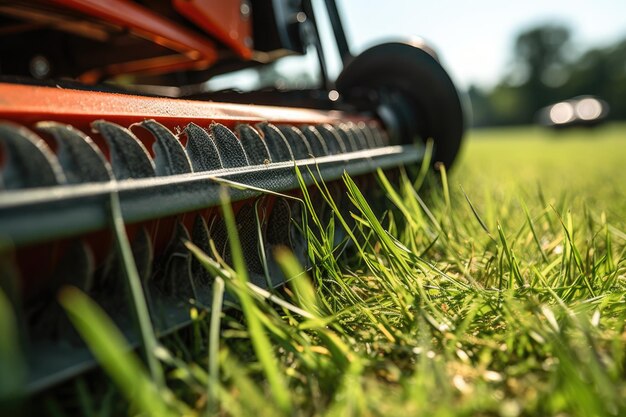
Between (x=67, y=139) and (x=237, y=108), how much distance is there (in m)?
0.55

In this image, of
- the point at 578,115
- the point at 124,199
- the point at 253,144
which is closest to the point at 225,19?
the point at 253,144

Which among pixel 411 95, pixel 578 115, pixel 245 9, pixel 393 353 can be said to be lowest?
pixel 578 115

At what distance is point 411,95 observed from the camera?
2.37 meters

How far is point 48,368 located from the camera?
1.95 feet

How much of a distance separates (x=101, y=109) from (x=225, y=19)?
1.55m

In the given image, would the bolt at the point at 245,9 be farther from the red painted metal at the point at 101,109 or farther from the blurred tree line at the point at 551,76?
the blurred tree line at the point at 551,76

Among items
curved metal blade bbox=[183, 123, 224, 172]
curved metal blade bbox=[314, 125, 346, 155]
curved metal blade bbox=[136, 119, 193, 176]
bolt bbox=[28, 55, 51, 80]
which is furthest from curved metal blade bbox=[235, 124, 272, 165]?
bolt bbox=[28, 55, 51, 80]

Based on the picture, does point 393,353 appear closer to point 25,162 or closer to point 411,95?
point 25,162

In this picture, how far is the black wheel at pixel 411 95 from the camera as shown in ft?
7.43

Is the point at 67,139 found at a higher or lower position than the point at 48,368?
higher

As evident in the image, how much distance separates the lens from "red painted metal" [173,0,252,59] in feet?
6.55

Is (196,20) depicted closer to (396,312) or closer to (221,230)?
(221,230)

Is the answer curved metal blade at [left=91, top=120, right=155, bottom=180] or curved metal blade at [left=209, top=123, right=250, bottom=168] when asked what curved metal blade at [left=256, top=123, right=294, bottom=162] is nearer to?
curved metal blade at [left=209, top=123, right=250, bottom=168]

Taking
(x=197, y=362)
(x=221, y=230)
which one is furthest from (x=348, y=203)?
(x=197, y=362)
